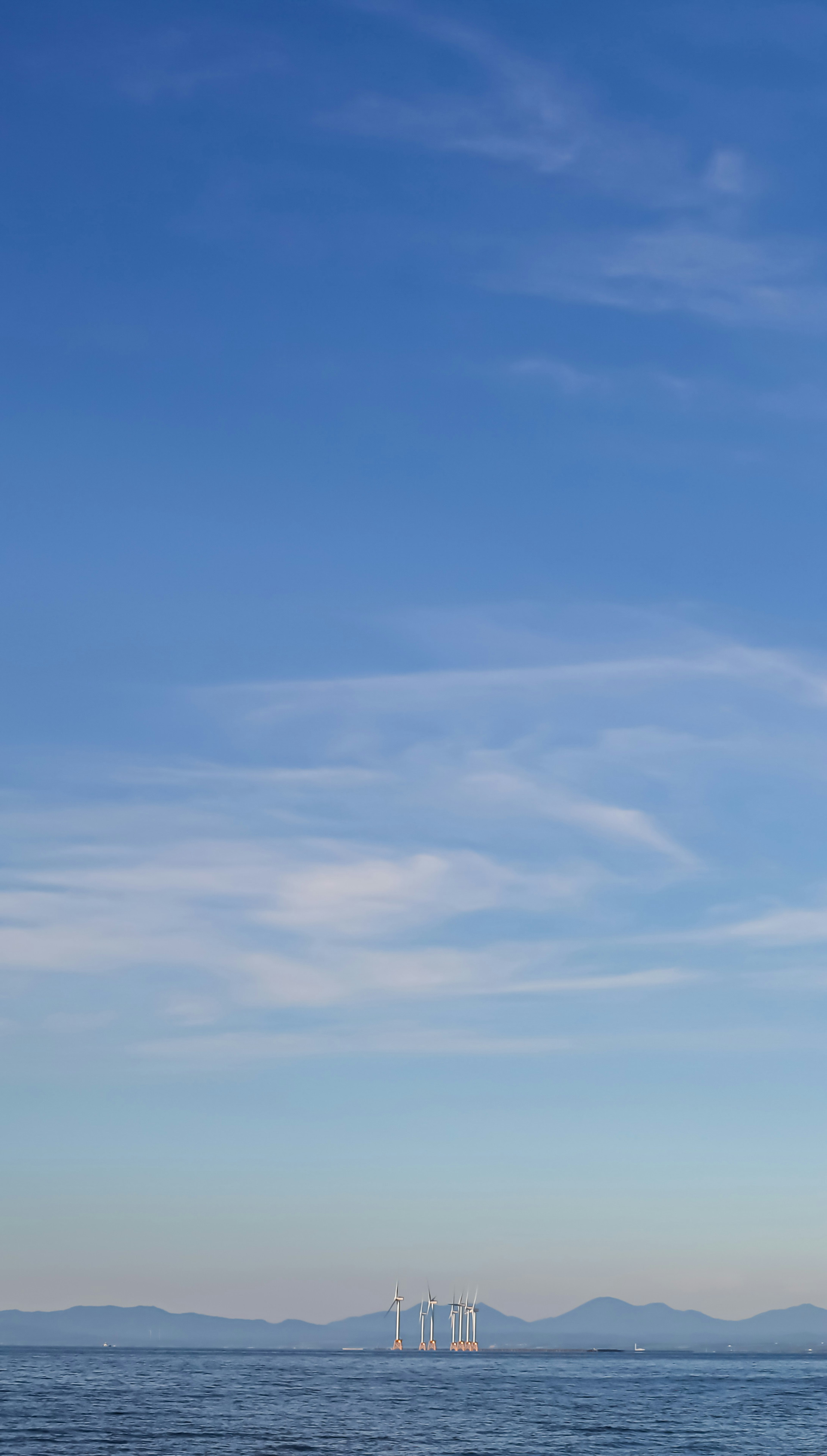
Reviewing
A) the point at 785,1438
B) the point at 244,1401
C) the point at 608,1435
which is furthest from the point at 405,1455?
the point at 244,1401

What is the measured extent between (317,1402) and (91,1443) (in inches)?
3224

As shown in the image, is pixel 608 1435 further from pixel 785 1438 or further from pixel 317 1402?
pixel 317 1402

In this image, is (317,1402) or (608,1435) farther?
(317,1402)

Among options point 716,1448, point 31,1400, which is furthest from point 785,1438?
point 31,1400

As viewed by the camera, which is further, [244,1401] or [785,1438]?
[244,1401]

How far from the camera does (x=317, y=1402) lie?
186 meters

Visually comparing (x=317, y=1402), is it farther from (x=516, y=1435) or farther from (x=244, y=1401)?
(x=516, y=1435)

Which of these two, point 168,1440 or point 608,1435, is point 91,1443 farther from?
point 608,1435

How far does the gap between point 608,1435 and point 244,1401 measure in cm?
7032

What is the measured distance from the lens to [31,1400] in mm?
176125

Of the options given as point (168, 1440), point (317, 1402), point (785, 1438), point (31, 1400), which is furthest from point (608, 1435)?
point (31, 1400)

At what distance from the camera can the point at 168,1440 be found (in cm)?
11825

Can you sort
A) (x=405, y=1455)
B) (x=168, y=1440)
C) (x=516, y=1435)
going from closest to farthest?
(x=405, y=1455)
(x=168, y=1440)
(x=516, y=1435)

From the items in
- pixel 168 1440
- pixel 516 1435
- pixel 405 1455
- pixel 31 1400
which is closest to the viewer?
pixel 405 1455
